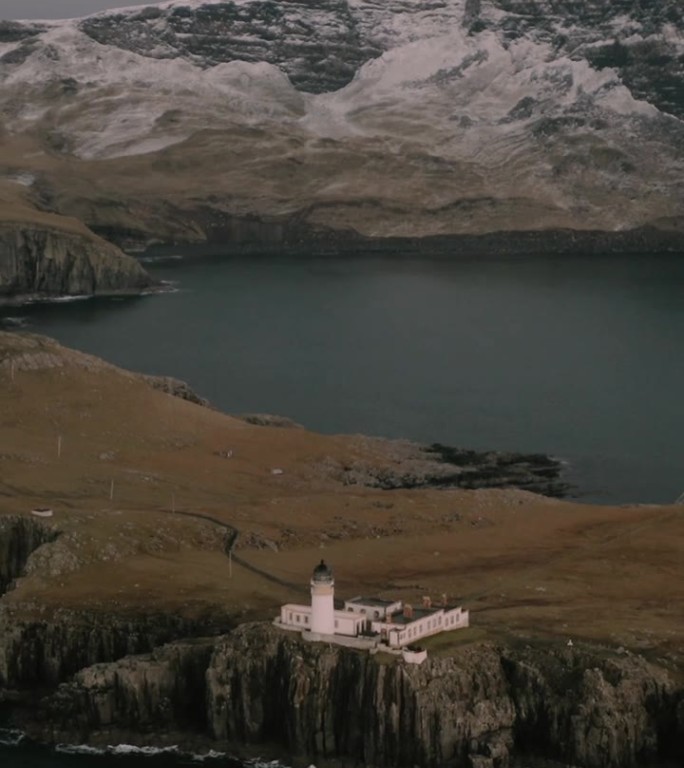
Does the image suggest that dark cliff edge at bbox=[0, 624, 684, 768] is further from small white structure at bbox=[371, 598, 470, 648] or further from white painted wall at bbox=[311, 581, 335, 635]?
small white structure at bbox=[371, 598, 470, 648]

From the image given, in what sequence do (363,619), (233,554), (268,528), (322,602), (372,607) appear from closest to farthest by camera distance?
(322,602), (363,619), (372,607), (233,554), (268,528)

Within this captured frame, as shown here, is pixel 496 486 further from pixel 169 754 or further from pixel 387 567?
pixel 169 754

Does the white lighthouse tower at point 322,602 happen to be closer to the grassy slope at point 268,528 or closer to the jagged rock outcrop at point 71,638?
the grassy slope at point 268,528

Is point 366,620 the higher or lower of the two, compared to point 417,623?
lower

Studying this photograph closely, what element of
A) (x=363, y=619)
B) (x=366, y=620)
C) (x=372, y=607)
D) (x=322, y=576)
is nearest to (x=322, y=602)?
(x=322, y=576)

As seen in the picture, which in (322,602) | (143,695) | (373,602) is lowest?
(143,695)

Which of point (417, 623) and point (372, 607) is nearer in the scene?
point (417, 623)

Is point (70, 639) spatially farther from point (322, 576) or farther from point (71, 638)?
point (322, 576)

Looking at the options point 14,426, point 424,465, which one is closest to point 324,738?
point 14,426

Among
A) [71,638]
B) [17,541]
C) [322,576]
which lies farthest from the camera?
[17,541]
